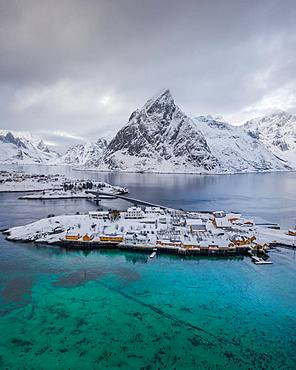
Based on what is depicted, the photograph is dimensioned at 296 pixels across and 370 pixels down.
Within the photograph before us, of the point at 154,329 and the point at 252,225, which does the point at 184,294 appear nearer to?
the point at 154,329

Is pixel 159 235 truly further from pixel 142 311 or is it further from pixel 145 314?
pixel 145 314

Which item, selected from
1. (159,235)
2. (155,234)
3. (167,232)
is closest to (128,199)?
(167,232)

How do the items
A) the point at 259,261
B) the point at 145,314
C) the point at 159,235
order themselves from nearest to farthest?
1. the point at 145,314
2. the point at 259,261
3. the point at 159,235

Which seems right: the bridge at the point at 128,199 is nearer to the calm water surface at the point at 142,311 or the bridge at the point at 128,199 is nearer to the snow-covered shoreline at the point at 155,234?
the snow-covered shoreline at the point at 155,234

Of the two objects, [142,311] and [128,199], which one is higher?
[128,199]

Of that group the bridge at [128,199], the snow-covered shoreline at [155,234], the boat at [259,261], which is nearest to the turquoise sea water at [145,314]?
the boat at [259,261]

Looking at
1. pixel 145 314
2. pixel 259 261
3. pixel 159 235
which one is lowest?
pixel 145 314

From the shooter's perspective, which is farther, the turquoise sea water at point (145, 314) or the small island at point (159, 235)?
the small island at point (159, 235)

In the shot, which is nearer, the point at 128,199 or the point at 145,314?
the point at 145,314

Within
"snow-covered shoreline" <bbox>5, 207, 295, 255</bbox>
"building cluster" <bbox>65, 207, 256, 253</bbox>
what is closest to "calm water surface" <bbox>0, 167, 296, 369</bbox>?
"snow-covered shoreline" <bbox>5, 207, 295, 255</bbox>
